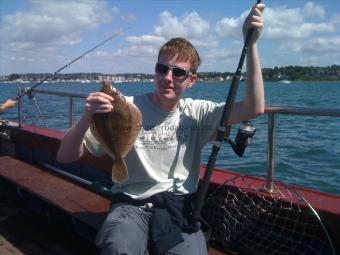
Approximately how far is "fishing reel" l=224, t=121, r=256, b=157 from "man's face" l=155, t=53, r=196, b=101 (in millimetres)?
565

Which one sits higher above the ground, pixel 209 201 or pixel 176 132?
pixel 176 132

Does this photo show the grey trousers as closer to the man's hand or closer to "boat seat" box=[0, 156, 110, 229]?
"boat seat" box=[0, 156, 110, 229]

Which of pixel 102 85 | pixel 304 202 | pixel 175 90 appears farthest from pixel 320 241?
pixel 102 85

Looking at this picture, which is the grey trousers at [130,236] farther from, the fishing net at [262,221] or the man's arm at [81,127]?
the fishing net at [262,221]

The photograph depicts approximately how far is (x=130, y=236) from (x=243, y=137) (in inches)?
47.8

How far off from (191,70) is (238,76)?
38 centimetres

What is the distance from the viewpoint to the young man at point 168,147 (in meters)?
2.96

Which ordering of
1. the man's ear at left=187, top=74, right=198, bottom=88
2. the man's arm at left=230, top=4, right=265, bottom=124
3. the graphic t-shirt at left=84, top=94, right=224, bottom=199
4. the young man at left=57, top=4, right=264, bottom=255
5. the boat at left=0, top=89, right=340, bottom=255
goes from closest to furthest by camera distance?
1. the young man at left=57, top=4, right=264, bottom=255
2. the man's arm at left=230, top=4, right=265, bottom=124
3. the graphic t-shirt at left=84, top=94, right=224, bottom=199
4. the man's ear at left=187, top=74, right=198, bottom=88
5. the boat at left=0, top=89, right=340, bottom=255

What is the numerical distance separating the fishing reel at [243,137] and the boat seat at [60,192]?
993mm

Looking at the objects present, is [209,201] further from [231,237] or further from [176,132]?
[176,132]

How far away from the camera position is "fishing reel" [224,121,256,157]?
11.0 ft

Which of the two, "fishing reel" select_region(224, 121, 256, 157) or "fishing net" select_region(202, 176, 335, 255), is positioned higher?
"fishing reel" select_region(224, 121, 256, 157)

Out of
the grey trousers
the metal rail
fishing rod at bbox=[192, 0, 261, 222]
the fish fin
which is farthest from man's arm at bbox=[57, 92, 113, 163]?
the metal rail

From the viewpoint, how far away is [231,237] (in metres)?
3.91
